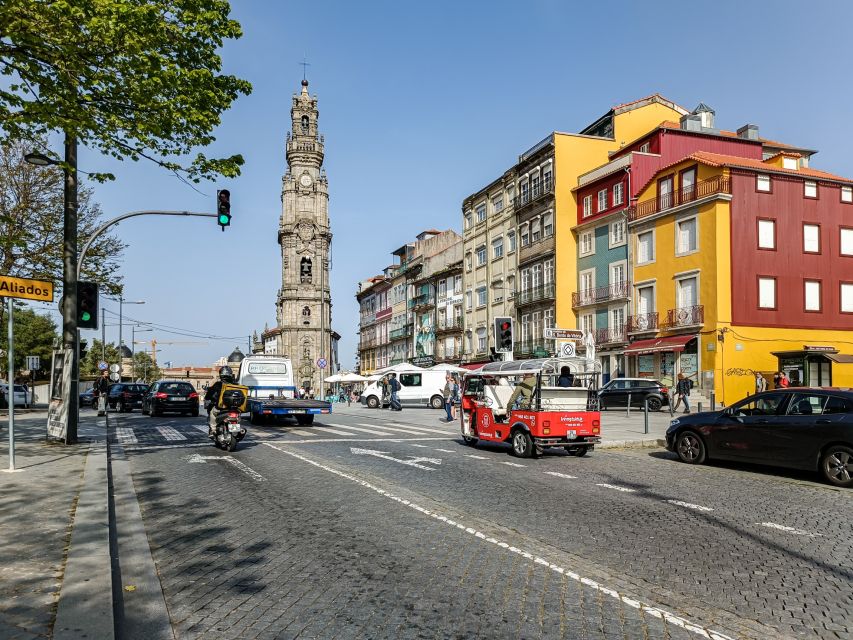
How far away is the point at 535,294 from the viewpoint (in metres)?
49.1

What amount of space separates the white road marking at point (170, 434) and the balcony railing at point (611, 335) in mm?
27556

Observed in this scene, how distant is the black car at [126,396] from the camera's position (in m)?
37.0

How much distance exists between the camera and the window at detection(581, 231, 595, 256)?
1775 inches

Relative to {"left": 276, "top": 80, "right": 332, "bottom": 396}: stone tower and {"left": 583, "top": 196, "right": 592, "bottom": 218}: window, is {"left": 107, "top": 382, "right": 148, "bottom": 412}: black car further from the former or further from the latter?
{"left": 276, "top": 80, "right": 332, "bottom": 396}: stone tower

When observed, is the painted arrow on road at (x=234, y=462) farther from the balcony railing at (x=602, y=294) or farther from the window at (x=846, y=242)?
the window at (x=846, y=242)

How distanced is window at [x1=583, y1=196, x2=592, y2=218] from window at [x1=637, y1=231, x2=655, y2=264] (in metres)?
5.84

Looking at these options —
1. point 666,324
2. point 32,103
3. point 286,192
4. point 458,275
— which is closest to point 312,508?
point 32,103

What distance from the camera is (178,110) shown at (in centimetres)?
1270

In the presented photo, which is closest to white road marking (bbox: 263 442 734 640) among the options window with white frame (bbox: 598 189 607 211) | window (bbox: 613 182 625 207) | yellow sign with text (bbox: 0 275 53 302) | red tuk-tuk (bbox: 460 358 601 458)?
red tuk-tuk (bbox: 460 358 601 458)

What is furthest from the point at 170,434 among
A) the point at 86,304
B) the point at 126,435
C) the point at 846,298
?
the point at 846,298

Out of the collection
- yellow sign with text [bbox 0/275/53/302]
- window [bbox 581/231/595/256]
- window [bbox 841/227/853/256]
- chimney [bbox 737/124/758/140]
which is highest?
chimney [bbox 737/124/758/140]

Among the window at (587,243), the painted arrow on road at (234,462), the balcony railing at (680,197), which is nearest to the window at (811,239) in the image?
the balcony railing at (680,197)

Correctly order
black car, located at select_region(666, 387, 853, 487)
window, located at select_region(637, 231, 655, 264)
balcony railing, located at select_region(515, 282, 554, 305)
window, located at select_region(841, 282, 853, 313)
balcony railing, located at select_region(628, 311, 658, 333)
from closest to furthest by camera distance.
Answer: black car, located at select_region(666, 387, 853, 487) → window, located at select_region(841, 282, 853, 313) → balcony railing, located at select_region(628, 311, 658, 333) → window, located at select_region(637, 231, 655, 264) → balcony railing, located at select_region(515, 282, 554, 305)

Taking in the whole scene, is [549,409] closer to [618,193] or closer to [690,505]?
[690,505]
